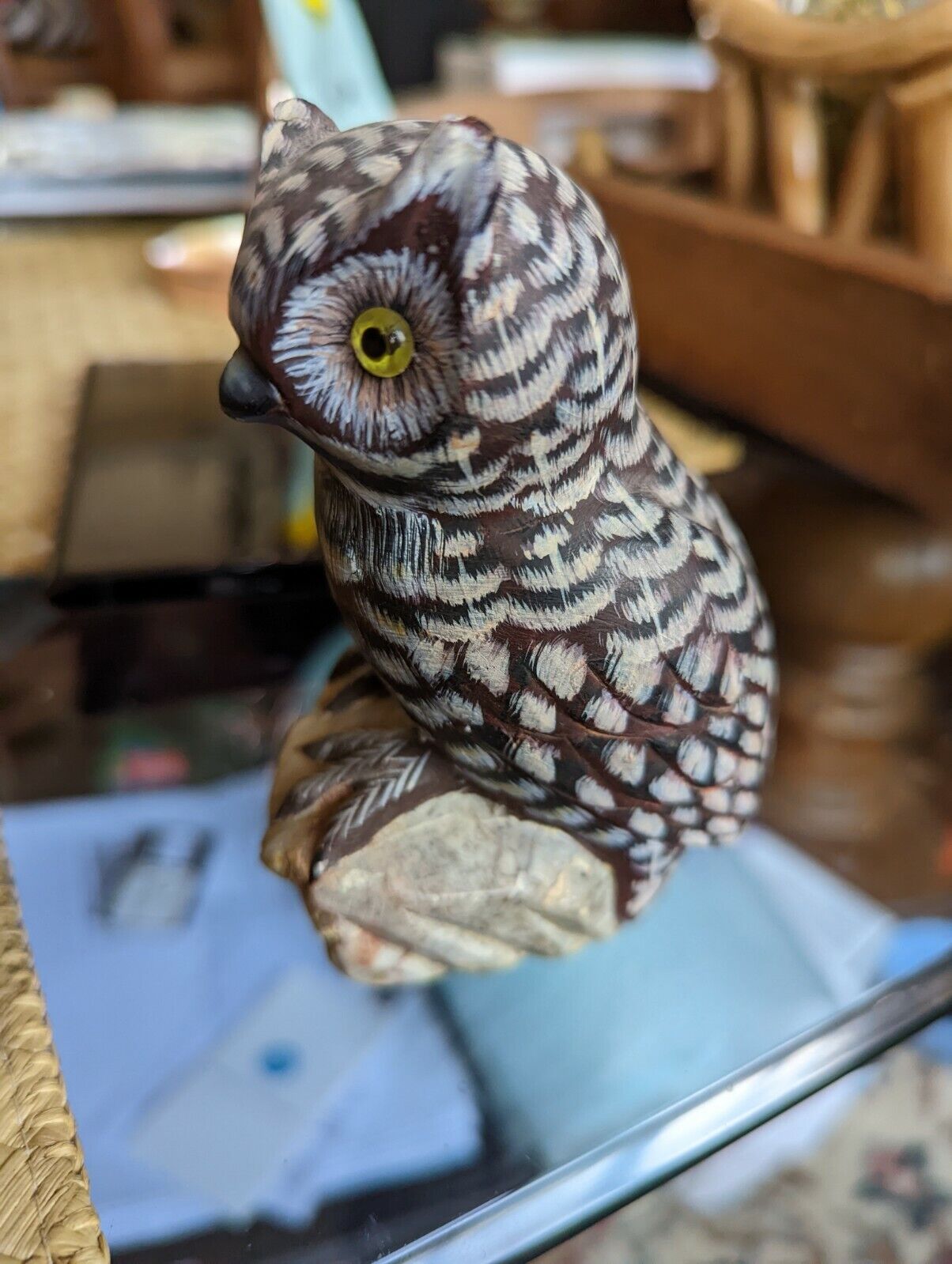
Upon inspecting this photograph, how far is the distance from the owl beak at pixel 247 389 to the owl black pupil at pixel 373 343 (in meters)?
0.04

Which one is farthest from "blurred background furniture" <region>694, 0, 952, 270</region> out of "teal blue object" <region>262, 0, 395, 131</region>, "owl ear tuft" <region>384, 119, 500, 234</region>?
"owl ear tuft" <region>384, 119, 500, 234</region>

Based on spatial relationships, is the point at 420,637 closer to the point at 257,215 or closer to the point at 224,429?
the point at 257,215

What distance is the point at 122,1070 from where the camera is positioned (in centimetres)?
53

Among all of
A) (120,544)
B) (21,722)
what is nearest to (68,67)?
(120,544)

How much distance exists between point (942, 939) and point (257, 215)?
61 cm

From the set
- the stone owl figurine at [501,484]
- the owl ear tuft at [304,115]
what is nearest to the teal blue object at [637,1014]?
the stone owl figurine at [501,484]

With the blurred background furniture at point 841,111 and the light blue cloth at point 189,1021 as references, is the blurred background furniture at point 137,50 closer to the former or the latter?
the blurred background furniture at point 841,111

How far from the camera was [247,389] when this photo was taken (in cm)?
33

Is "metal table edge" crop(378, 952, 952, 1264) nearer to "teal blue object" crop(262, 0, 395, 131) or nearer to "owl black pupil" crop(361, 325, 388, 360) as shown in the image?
"owl black pupil" crop(361, 325, 388, 360)

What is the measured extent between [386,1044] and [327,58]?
2.24 feet

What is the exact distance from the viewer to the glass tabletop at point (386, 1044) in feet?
1.57

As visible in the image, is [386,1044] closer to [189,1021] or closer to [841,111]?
[189,1021]

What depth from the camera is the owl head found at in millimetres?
298

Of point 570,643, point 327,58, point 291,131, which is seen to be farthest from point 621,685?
point 327,58
